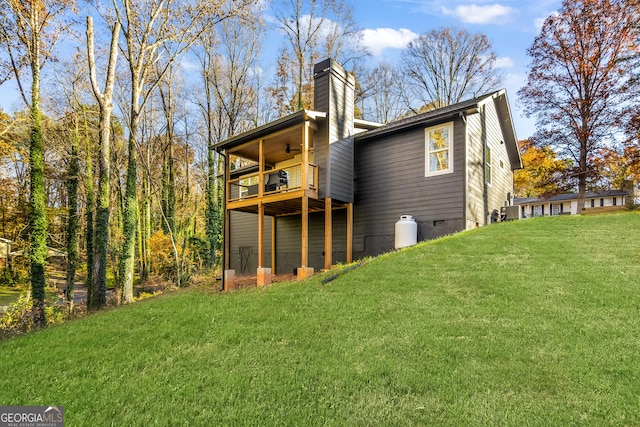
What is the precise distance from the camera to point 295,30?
18516 millimetres

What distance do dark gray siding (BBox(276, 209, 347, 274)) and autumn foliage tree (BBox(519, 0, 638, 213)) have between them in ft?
38.1

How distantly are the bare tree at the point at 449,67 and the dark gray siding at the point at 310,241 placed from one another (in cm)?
1429

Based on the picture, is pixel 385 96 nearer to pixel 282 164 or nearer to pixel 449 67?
pixel 449 67

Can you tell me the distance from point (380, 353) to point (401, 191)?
22.5 feet

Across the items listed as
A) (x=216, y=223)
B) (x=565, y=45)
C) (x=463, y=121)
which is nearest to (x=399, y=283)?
(x=463, y=121)

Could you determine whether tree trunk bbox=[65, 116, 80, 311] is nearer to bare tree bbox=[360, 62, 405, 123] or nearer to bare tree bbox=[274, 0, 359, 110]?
bare tree bbox=[274, 0, 359, 110]

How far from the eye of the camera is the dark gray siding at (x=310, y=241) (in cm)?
1105

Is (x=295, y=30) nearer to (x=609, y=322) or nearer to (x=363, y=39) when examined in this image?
(x=363, y=39)

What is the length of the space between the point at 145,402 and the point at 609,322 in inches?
197

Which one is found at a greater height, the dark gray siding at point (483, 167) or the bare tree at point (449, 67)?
the bare tree at point (449, 67)

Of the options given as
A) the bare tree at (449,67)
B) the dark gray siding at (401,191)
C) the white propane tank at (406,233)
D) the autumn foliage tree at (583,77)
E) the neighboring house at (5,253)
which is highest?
the bare tree at (449,67)

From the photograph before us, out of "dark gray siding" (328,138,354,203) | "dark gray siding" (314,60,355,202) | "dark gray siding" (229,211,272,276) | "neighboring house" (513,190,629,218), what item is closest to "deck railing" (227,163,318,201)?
"dark gray siding" (314,60,355,202)

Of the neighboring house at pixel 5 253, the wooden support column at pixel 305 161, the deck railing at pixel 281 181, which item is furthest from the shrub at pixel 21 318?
the neighboring house at pixel 5 253

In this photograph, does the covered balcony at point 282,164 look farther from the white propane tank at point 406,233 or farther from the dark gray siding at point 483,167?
the dark gray siding at point 483,167
